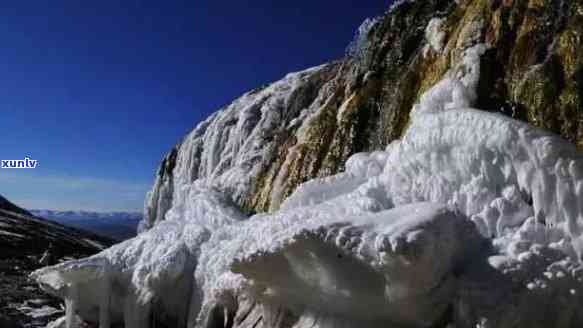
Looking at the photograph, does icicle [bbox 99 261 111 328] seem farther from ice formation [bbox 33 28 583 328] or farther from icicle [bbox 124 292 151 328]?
ice formation [bbox 33 28 583 328]

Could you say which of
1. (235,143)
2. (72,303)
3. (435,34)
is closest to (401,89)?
(435,34)

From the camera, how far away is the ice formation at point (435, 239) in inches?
199

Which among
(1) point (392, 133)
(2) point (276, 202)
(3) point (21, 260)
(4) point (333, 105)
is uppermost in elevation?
(4) point (333, 105)

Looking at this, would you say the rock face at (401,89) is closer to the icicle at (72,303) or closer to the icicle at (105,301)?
the icicle at (105,301)

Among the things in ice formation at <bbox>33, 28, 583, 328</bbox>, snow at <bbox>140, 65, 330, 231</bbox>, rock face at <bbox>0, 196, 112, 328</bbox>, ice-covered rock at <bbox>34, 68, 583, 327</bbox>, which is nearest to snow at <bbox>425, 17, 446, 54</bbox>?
ice formation at <bbox>33, 28, 583, 328</bbox>

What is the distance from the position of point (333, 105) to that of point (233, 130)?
8.78 metres

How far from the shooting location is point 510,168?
580 centimetres

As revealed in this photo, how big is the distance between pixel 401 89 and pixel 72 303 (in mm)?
7651

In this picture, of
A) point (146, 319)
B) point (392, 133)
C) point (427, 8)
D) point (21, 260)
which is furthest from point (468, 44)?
point (21, 260)

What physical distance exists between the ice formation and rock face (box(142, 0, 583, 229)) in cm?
261

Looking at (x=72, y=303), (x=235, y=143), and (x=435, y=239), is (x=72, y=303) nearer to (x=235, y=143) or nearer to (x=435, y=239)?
(x=435, y=239)

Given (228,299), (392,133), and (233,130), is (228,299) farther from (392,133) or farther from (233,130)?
(233,130)

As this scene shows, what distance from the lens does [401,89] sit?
11812mm

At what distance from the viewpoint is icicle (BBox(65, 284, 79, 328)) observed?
1062 cm
